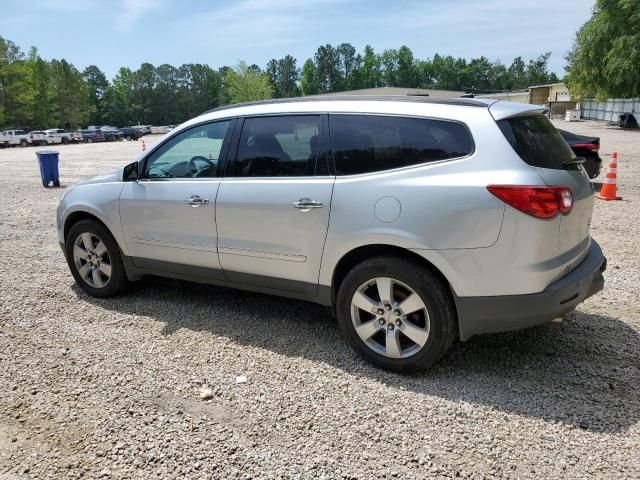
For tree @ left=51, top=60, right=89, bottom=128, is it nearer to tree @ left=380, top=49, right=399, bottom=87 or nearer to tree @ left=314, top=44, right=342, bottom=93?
tree @ left=314, top=44, right=342, bottom=93

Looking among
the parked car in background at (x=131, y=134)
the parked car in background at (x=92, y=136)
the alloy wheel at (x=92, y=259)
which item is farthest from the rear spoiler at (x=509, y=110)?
the parked car in background at (x=131, y=134)

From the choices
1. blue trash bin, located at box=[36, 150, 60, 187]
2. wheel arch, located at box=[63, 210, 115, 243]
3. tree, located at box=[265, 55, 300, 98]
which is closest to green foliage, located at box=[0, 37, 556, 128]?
tree, located at box=[265, 55, 300, 98]

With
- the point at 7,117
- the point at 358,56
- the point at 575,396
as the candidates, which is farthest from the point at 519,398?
the point at 358,56

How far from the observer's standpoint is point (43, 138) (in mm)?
47719

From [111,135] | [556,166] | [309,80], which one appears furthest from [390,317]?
[309,80]

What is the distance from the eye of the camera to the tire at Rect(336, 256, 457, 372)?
10.5 feet

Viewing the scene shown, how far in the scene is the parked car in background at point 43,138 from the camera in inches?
1827

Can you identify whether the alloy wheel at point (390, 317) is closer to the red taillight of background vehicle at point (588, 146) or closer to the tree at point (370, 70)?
the red taillight of background vehicle at point (588, 146)

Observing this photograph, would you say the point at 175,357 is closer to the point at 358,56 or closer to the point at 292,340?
the point at 292,340

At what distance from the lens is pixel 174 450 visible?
8.98 ft

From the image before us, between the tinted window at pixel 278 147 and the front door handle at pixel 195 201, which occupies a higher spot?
the tinted window at pixel 278 147

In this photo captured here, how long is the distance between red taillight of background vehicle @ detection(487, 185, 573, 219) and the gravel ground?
3.81 feet

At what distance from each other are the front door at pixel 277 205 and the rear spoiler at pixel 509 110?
1.15 metres

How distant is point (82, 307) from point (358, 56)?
531 ft
